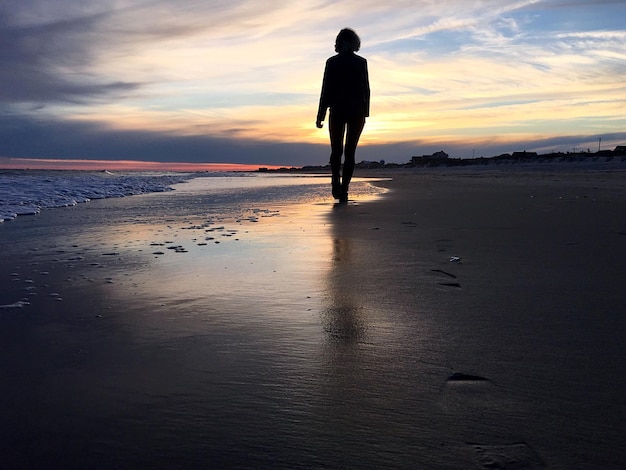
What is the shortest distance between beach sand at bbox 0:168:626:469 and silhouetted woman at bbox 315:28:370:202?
409 centimetres

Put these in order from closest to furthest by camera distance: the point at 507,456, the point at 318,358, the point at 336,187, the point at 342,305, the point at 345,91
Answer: the point at 507,456
the point at 318,358
the point at 342,305
the point at 345,91
the point at 336,187

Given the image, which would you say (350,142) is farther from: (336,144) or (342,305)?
(342,305)

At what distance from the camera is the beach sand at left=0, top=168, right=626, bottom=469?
102cm

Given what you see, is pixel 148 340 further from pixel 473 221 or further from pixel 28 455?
pixel 473 221

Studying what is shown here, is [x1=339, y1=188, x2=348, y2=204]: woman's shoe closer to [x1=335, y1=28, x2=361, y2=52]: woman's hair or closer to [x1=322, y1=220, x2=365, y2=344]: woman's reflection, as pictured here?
[x1=335, y1=28, x2=361, y2=52]: woman's hair

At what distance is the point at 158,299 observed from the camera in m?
2.19

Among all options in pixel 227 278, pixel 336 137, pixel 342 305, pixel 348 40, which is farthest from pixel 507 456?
pixel 348 40

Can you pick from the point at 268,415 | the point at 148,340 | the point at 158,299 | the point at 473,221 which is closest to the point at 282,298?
the point at 158,299

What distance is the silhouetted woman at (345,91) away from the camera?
22.6 feet

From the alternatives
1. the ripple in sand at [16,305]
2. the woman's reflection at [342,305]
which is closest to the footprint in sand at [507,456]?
the woman's reflection at [342,305]

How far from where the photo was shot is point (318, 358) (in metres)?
1.48

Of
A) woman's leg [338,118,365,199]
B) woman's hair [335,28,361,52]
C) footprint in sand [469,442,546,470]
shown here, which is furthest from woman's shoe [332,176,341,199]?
footprint in sand [469,442,546,470]

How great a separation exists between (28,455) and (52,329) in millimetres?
859

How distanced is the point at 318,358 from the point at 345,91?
19.2 feet
